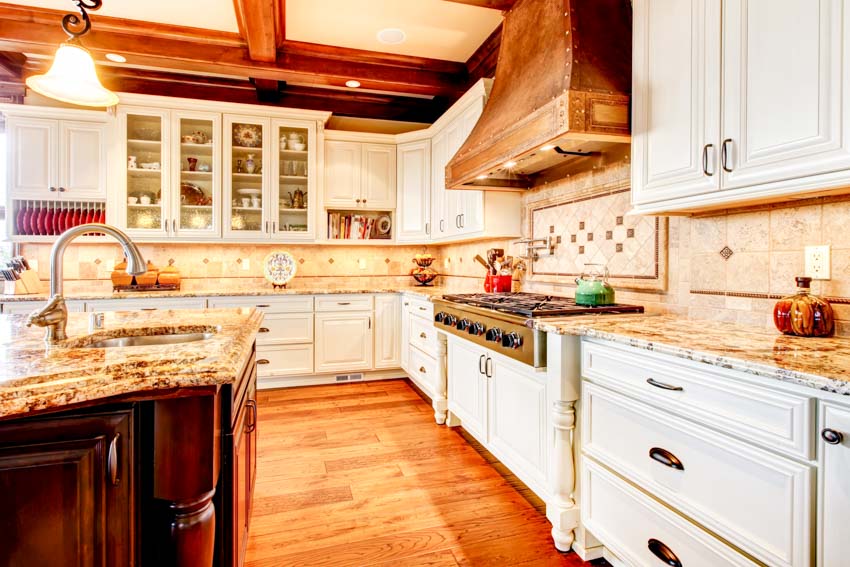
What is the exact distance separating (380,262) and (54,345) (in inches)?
145

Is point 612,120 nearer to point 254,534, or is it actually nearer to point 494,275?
point 494,275

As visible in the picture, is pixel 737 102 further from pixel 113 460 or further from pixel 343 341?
pixel 343 341

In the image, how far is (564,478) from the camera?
180 centimetres

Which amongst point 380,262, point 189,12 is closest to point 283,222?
point 380,262

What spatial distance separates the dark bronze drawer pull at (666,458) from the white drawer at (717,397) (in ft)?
0.47

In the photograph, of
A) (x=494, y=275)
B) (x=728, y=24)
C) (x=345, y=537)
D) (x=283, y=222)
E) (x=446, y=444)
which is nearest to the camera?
(x=728, y=24)

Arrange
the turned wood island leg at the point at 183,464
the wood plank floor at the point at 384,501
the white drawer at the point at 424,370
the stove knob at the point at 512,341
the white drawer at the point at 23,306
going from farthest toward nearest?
the white drawer at the point at 424,370 < the white drawer at the point at 23,306 < the stove knob at the point at 512,341 < the wood plank floor at the point at 384,501 < the turned wood island leg at the point at 183,464

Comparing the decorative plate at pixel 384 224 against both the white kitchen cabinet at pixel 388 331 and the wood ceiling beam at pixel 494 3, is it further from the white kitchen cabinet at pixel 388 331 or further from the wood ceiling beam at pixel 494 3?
the wood ceiling beam at pixel 494 3

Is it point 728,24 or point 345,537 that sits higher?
point 728,24

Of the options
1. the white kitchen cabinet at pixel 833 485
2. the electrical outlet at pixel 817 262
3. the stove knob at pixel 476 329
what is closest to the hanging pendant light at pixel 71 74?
the stove knob at pixel 476 329

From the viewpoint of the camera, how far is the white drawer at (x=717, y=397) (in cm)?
103

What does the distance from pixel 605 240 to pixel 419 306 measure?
1728mm

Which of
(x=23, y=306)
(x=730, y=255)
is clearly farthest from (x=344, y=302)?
(x=730, y=255)

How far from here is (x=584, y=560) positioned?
5.74ft
